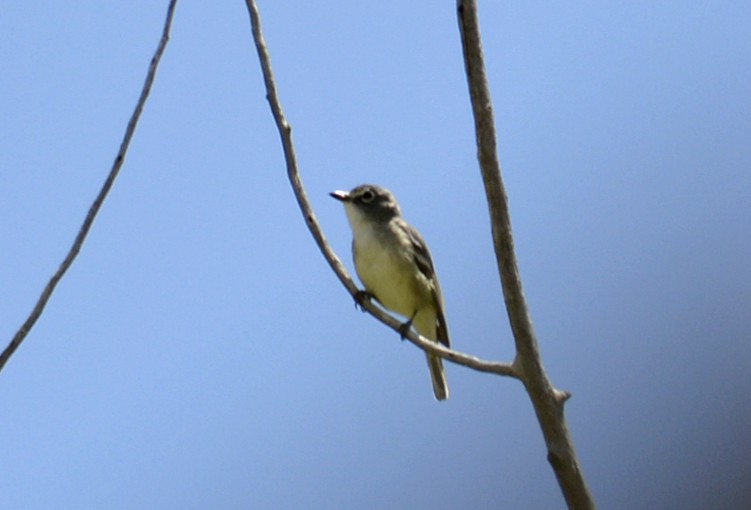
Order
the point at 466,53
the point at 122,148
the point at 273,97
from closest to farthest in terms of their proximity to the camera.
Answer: the point at 466,53
the point at 122,148
the point at 273,97

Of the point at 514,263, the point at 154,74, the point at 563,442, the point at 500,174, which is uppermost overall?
the point at 154,74

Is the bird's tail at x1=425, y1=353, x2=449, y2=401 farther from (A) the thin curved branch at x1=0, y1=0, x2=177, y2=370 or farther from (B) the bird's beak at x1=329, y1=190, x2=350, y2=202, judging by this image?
(A) the thin curved branch at x1=0, y1=0, x2=177, y2=370

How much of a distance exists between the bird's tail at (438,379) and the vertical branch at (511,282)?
10.7ft

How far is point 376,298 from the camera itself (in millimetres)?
5965

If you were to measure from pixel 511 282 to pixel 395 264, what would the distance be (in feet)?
10.1

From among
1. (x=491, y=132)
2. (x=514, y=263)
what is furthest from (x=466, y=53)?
(x=514, y=263)

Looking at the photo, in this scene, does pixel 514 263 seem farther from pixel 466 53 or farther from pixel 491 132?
pixel 466 53

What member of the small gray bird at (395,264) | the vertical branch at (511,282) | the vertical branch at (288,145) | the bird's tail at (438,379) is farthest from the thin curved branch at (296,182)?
the bird's tail at (438,379)

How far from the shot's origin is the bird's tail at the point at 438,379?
612 cm

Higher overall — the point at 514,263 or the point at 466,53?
the point at 466,53

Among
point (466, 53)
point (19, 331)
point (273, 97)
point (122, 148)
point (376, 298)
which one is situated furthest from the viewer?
point (376, 298)

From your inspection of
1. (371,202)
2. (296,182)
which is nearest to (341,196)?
(371,202)

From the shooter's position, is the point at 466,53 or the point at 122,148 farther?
the point at 122,148

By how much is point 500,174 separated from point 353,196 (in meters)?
3.52
